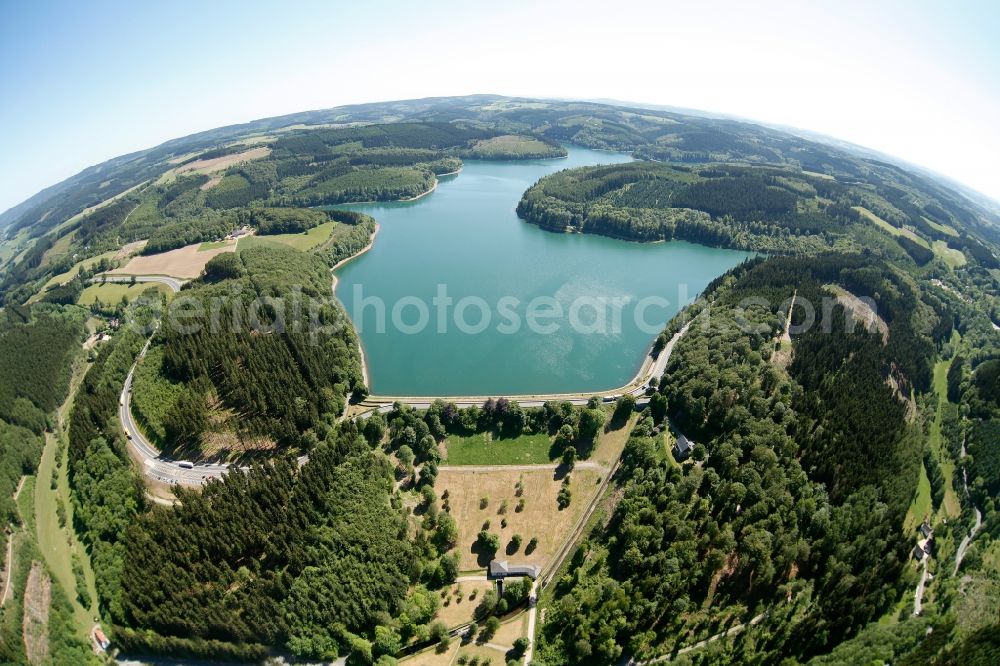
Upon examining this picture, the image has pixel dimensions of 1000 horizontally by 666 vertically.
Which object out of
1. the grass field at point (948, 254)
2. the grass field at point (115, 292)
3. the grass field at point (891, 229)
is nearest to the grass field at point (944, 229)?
the grass field at point (948, 254)

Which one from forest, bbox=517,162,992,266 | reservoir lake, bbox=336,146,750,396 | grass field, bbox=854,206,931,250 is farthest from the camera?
grass field, bbox=854,206,931,250

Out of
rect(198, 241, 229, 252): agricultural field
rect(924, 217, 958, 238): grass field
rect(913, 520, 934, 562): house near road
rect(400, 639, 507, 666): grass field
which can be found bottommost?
rect(400, 639, 507, 666): grass field

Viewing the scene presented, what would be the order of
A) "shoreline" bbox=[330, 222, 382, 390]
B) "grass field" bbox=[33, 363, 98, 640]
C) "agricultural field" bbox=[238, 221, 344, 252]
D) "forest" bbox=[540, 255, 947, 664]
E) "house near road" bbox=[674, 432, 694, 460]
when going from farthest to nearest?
"agricultural field" bbox=[238, 221, 344, 252]
"shoreline" bbox=[330, 222, 382, 390]
"house near road" bbox=[674, 432, 694, 460]
"grass field" bbox=[33, 363, 98, 640]
"forest" bbox=[540, 255, 947, 664]

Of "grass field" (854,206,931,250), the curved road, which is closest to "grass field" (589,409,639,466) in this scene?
the curved road

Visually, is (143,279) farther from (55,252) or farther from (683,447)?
(683,447)

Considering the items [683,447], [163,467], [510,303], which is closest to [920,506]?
[683,447]

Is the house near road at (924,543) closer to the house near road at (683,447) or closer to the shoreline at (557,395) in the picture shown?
the house near road at (683,447)

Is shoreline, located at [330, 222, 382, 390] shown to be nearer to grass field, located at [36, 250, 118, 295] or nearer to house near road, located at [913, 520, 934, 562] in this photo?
grass field, located at [36, 250, 118, 295]
